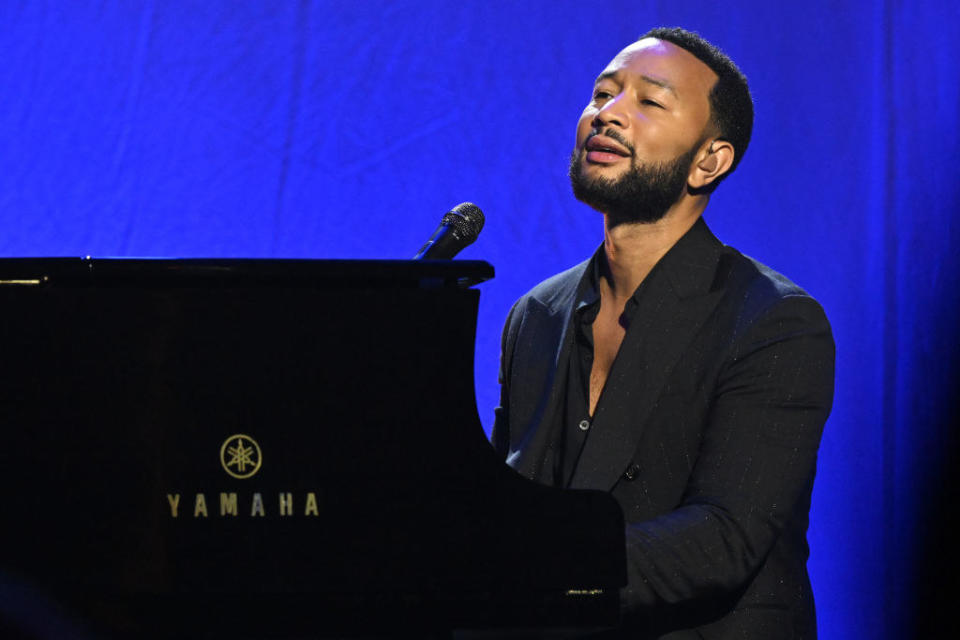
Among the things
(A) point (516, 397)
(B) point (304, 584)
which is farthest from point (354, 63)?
(B) point (304, 584)

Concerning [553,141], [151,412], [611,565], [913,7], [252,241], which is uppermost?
[913,7]

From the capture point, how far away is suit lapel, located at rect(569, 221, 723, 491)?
1.64 metres

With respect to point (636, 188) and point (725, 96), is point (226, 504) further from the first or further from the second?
point (725, 96)

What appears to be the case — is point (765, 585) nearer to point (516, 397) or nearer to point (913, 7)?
point (516, 397)

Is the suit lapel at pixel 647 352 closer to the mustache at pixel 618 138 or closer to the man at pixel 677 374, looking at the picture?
the man at pixel 677 374

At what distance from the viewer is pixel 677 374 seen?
168 cm

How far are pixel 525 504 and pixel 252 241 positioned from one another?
169 cm

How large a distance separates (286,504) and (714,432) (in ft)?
2.57

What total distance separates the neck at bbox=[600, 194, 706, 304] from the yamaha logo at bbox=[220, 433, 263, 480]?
1.01 metres

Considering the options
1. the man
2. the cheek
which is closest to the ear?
the man

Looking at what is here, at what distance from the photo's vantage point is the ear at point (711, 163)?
1880mm

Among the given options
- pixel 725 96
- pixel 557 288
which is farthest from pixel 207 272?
pixel 725 96

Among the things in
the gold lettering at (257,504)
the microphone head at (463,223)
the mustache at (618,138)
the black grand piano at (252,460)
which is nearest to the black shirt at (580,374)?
the mustache at (618,138)

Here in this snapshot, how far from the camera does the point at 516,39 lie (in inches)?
101
